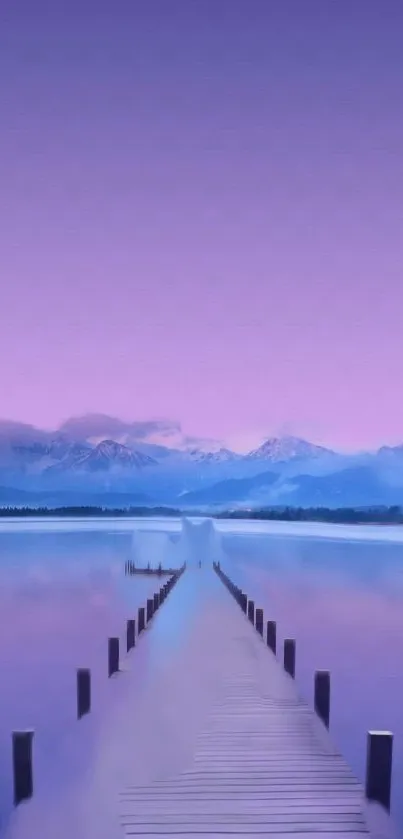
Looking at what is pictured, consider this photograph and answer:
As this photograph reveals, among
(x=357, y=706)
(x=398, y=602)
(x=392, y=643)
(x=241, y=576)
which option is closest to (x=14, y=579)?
(x=241, y=576)

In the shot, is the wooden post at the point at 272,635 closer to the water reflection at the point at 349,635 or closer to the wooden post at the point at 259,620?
the water reflection at the point at 349,635

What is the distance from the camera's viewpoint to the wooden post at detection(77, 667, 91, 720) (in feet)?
17.5

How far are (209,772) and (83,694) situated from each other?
1.66 metres

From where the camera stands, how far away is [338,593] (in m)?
19.0

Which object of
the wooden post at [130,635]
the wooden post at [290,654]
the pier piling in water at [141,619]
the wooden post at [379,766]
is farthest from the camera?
the pier piling in water at [141,619]

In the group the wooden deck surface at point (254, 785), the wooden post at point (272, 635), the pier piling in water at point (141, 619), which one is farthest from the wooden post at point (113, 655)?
the pier piling in water at point (141, 619)

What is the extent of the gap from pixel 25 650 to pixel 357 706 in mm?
5575

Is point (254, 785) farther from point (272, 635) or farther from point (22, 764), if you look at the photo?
point (272, 635)

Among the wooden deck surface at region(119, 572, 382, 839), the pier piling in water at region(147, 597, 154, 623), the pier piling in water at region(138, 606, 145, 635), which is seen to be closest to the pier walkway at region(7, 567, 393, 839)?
the wooden deck surface at region(119, 572, 382, 839)

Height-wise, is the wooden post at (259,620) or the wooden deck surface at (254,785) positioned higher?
the wooden deck surface at (254,785)

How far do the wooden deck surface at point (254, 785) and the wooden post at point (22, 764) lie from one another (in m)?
Result: 0.49

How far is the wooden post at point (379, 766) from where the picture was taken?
3.55 metres

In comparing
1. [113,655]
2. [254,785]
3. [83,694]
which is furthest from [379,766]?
[113,655]

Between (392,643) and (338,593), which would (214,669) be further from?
(338,593)
